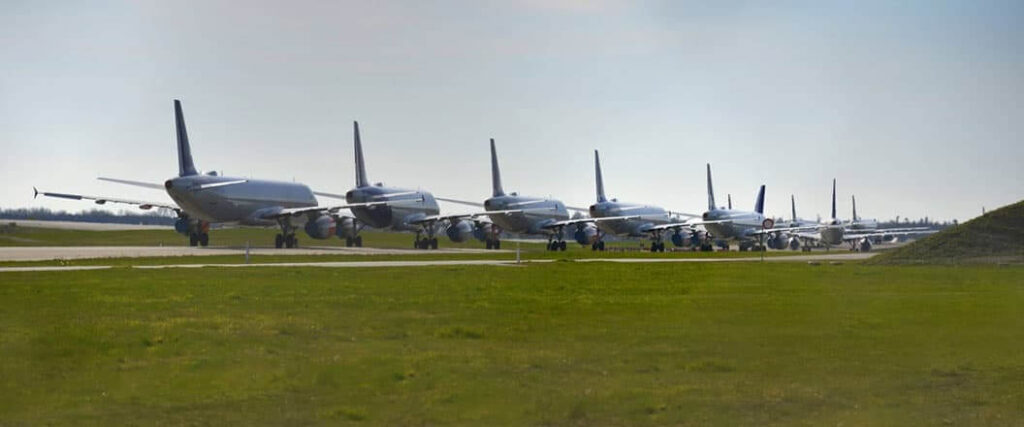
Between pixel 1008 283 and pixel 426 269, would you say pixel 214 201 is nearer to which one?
pixel 426 269

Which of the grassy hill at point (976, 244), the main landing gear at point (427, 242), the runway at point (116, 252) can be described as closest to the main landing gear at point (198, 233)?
the runway at point (116, 252)

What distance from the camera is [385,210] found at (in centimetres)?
10469

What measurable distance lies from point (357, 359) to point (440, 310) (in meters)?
9.70

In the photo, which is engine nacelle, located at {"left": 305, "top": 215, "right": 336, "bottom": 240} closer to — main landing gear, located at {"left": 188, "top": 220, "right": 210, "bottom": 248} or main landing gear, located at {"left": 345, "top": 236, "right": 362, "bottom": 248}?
main landing gear, located at {"left": 345, "top": 236, "right": 362, "bottom": 248}

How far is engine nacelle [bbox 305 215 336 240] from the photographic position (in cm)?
9569

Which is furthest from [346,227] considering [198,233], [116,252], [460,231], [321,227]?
[116,252]

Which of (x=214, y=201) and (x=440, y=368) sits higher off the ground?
(x=214, y=201)

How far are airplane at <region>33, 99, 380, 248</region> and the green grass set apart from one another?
5688 cm

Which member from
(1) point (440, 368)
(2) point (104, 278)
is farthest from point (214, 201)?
(1) point (440, 368)

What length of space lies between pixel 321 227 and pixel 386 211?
10.2 meters

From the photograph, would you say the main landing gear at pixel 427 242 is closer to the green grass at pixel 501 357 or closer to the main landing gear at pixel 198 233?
the main landing gear at pixel 198 233

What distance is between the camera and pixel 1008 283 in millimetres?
40938

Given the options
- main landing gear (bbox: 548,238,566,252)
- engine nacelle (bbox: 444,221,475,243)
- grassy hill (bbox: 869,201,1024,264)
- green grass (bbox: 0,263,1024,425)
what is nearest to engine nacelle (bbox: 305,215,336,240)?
engine nacelle (bbox: 444,221,475,243)

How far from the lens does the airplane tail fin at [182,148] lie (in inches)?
3561
